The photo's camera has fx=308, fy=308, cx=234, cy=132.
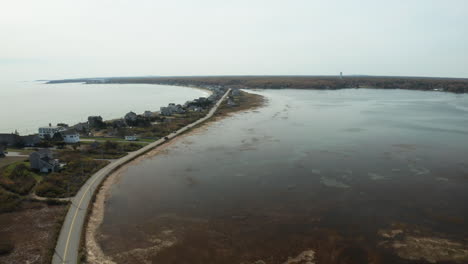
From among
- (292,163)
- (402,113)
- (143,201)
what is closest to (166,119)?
(292,163)

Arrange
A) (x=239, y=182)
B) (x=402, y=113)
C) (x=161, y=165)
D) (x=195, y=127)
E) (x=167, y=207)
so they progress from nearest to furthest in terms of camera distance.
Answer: (x=167, y=207) < (x=239, y=182) < (x=161, y=165) < (x=195, y=127) < (x=402, y=113)

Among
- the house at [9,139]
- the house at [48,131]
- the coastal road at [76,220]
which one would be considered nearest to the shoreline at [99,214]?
the coastal road at [76,220]

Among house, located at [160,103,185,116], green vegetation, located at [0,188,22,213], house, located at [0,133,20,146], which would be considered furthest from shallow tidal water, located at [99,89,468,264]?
house, located at [160,103,185,116]

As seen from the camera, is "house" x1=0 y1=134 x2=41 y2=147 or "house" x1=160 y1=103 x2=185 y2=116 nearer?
"house" x1=0 y1=134 x2=41 y2=147

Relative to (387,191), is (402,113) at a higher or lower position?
higher

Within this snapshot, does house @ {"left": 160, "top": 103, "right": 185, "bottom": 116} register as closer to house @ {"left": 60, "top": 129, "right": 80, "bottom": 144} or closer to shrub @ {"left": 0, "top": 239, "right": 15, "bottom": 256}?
house @ {"left": 60, "top": 129, "right": 80, "bottom": 144}

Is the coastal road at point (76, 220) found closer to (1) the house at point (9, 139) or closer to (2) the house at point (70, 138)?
(2) the house at point (70, 138)

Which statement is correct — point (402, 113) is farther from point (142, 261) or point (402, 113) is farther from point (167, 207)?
point (142, 261)
